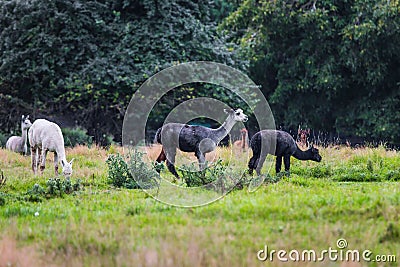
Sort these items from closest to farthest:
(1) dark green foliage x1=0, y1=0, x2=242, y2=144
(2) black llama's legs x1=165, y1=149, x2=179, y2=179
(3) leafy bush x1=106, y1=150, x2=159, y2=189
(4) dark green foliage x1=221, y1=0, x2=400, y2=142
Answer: (3) leafy bush x1=106, y1=150, x2=159, y2=189
(2) black llama's legs x1=165, y1=149, x2=179, y2=179
(1) dark green foliage x1=0, y1=0, x2=242, y2=144
(4) dark green foliage x1=221, y1=0, x2=400, y2=142

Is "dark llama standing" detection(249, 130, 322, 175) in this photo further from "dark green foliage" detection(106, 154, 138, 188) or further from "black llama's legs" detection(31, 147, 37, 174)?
"black llama's legs" detection(31, 147, 37, 174)

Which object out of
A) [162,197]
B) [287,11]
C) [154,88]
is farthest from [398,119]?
[162,197]

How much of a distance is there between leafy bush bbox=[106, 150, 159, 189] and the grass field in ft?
2.02

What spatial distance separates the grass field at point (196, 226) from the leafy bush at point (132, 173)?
2.02 feet

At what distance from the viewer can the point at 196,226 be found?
26.3 feet

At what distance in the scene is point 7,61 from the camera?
23297 mm

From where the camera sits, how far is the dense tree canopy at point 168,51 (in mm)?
23203

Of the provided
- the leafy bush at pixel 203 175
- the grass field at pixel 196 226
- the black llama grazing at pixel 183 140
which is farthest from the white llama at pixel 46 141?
the leafy bush at pixel 203 175

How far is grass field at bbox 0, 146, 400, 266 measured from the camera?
6.93 metres

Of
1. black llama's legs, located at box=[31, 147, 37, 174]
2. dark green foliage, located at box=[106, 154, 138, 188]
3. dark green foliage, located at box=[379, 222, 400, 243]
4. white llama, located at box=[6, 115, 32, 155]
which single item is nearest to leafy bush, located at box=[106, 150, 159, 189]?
dark green foliage, located at box=[106, 154, 138, 188]

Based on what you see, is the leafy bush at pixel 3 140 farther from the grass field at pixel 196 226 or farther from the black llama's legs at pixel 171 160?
the grass field at pixel 196 226

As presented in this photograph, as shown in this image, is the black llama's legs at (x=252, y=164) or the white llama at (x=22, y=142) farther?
the white llama at (x=22, y=142)

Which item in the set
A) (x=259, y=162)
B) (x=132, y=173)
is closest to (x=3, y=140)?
(x=132, y=173)

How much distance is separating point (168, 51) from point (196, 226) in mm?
15760
